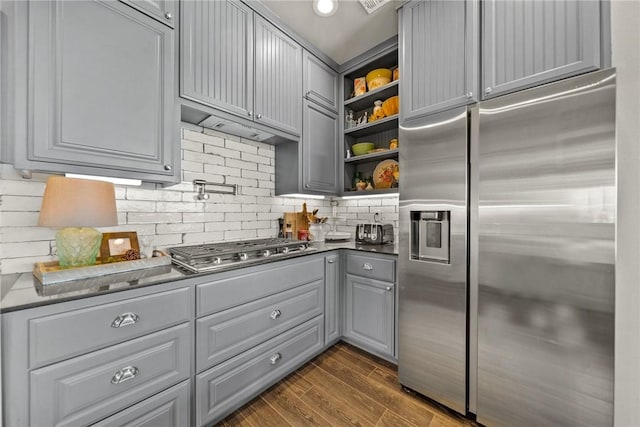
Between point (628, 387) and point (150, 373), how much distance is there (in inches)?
83.8

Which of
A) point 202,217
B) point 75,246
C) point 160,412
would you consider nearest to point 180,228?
point 202,217

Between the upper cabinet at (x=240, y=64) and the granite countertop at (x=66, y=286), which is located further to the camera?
the upper cabinet at (x=240, y=64)

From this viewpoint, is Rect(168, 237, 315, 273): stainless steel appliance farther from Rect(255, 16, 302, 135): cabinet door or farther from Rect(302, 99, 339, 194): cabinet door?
Rect(255, 16, 302, 135): cabinet door

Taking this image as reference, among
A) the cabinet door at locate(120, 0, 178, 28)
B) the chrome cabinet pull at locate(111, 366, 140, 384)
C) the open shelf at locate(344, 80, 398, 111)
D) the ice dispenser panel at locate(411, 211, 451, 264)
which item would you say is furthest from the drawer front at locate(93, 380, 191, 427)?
the open shelf at locate(344, 80, 398, 111)

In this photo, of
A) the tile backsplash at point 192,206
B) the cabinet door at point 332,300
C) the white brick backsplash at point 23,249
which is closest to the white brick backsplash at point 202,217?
the tile backsplash at point 192,206

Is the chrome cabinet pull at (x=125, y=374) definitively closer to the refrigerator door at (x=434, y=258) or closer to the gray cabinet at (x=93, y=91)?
the gray cabinet at (x=93, y=91)

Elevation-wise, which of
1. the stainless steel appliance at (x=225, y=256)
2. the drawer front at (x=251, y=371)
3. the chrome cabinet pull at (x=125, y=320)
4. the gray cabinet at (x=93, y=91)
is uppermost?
the gray cabinet at (x=93, y=91)

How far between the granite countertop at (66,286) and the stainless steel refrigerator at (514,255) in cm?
137

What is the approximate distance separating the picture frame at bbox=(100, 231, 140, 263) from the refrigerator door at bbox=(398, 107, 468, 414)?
1.69m

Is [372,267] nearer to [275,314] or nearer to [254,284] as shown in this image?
[275,314]

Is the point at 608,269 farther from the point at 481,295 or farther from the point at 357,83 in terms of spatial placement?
the point at 357,83

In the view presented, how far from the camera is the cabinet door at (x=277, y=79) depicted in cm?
189

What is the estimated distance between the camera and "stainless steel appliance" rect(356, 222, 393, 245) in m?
2.34

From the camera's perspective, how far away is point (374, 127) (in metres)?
2.46
